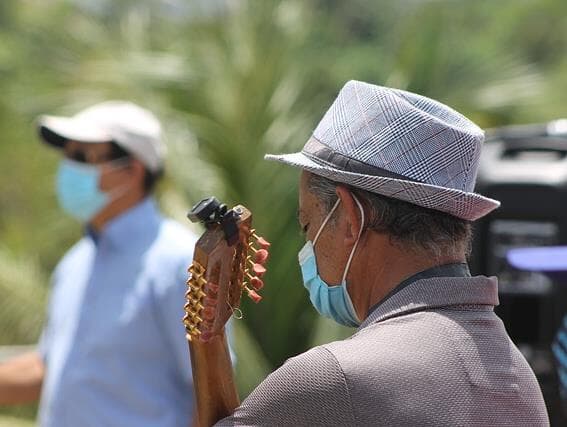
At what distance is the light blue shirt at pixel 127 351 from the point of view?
11.3 ft

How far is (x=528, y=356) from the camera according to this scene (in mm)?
4164

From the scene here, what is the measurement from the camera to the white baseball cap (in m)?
3.87

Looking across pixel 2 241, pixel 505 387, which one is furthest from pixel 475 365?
pixel 2 241

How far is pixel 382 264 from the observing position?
1878mm

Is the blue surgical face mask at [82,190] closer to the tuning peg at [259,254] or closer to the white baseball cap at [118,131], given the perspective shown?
the white baseball cap at [118,131]

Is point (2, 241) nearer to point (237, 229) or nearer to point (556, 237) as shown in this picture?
point (556, 237)

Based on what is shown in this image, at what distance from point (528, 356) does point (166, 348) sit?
4.55 ft

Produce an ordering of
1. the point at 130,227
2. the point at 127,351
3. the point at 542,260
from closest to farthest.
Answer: the point at 542,260 → the point at 127,351 → the point at 130,227

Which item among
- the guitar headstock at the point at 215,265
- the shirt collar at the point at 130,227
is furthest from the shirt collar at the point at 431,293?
the shirt collar at the point at 130,227

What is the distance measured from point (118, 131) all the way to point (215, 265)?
2107 millimetres

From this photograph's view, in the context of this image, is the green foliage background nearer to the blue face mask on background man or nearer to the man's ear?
the blue face mask on background man

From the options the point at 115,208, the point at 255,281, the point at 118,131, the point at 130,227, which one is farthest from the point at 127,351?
the point at 255,281

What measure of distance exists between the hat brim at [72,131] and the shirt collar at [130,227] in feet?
0.98

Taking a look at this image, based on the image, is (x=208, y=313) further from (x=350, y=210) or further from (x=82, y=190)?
(x=82, y=190)
